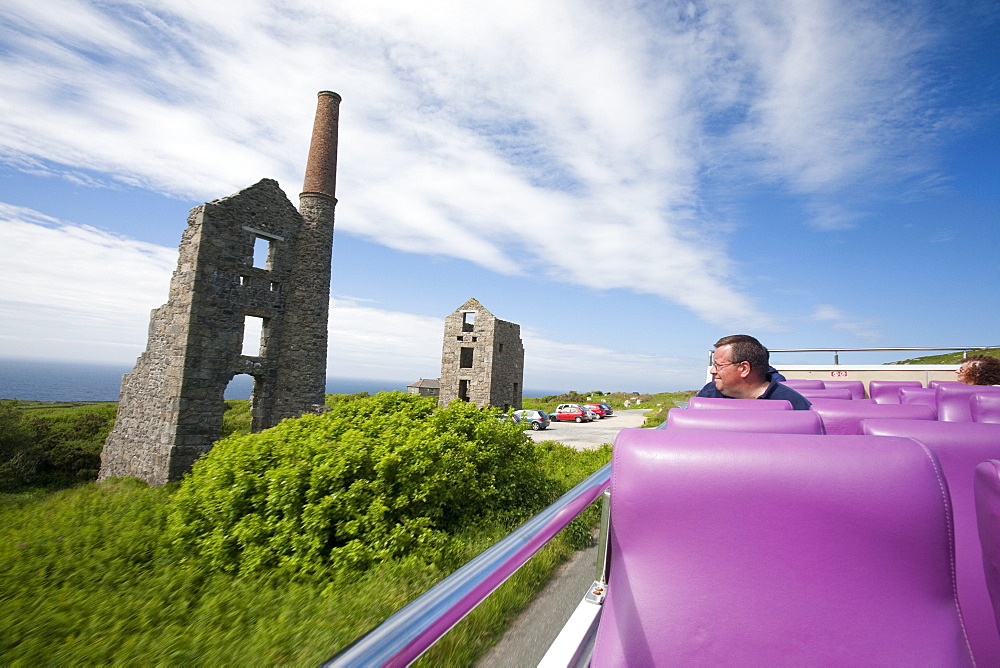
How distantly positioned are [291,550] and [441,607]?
3635 mm

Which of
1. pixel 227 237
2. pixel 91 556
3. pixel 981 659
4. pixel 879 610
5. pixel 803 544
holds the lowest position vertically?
pixel 91 556

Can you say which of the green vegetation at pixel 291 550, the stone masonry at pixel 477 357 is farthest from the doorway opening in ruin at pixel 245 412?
the green vegetation at pixel 291 550

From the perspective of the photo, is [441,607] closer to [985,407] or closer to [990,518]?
[990,518]

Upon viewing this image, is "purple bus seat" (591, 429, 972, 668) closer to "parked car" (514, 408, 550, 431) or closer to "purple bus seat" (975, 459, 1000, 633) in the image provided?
"purple bus seat" (975, 459, 1000, 633)

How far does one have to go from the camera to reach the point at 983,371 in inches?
191

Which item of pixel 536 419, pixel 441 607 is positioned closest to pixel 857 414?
pixel 441 607

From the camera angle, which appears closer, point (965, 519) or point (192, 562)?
point (965, 519)

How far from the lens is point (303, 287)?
18750 millimetres

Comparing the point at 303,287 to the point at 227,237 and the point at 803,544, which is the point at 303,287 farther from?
the point at 803,544

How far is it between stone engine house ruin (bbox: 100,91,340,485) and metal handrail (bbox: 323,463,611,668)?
14.8 metres

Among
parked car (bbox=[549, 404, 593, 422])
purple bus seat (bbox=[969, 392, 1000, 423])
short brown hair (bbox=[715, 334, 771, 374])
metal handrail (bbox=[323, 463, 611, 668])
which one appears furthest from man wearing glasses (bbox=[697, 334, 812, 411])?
parked car (bbox=[549, 404, 593, 422])

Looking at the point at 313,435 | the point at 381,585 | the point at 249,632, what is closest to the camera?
the point at 249,632

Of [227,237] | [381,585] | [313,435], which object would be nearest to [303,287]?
[227,237]

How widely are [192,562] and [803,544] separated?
4.72m
